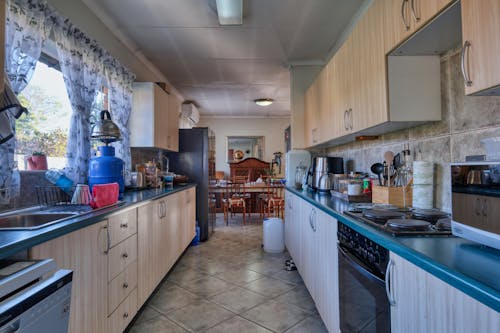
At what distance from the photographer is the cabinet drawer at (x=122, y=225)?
157 cm

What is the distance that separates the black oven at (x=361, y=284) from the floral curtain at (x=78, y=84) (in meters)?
2.04

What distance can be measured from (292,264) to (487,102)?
238 centimetres

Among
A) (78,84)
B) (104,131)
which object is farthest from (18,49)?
(104,131)

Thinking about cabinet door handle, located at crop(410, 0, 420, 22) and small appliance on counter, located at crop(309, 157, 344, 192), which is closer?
cabinet door handle, located at crop(410, 0, 420, 22)

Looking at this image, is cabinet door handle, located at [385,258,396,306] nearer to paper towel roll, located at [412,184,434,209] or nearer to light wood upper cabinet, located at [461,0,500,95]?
light wood upper cabinet, located at [461,0,500,95]

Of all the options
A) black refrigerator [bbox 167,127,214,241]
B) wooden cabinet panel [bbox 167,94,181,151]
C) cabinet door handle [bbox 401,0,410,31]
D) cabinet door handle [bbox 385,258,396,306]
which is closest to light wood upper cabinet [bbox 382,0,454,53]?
cabinet door handle [bbox 401,0,410,31]

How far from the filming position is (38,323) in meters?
0.80

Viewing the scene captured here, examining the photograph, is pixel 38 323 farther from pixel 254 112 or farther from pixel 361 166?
pixel 254 112

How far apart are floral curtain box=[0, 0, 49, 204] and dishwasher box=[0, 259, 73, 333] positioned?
743 millimetres

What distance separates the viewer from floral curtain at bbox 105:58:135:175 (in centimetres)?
280

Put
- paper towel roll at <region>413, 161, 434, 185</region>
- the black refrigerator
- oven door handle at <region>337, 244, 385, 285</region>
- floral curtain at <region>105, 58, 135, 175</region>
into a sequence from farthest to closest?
the black refrigerator → floral curtain at <region>105, 58, 135, 175</region> → paper towel roll at <region>413, 161, 434, 185</region> → oven door handle at <region>337, 244, 385, 285</region>

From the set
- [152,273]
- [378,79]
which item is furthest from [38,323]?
[378,79]

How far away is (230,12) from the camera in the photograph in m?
2.35

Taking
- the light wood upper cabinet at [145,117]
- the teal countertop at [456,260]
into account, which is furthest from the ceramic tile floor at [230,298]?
the light wood upper cabinet at [145,117]
